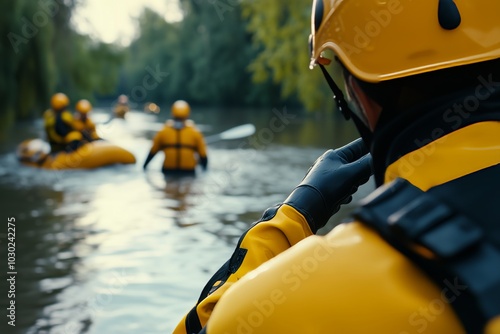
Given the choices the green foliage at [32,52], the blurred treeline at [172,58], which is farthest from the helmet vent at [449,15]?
the green foliage at [32,52]

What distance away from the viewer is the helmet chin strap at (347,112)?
1.18m

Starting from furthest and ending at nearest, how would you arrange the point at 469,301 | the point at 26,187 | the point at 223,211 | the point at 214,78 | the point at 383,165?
the point at 214,78 → the point at 26,187 → the point at 223,211 → the point at 383,165 → the point at 469,301

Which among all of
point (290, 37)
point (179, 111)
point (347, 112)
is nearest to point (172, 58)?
point (290, 37)

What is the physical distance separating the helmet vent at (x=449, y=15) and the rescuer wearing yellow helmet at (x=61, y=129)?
13.1 meters

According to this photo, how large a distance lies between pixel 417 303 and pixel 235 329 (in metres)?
0.28

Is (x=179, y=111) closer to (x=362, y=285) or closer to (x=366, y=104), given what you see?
(x=366, y=104)

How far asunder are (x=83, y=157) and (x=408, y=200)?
42.8 ft

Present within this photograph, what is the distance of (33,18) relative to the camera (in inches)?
674

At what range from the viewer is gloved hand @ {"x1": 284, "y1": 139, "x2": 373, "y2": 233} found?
59.5 inches

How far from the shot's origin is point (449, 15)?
1021 millimetres

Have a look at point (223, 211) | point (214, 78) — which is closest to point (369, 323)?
point (223, 211)

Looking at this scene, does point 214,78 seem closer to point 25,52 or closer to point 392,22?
point 25,52

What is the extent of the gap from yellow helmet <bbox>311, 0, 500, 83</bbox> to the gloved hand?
47 centimetres

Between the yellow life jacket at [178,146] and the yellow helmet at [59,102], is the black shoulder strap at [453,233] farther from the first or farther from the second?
the yellow helmet at [59,102]
